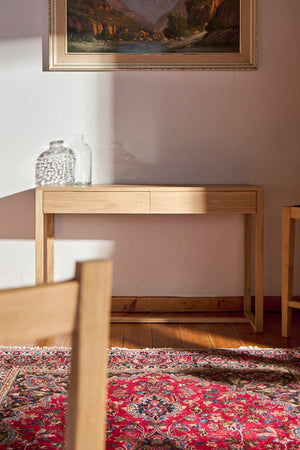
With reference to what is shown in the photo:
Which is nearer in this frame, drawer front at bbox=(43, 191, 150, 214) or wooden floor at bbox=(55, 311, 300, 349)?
wooden floor at bbox=(55, 311, 300, 349)

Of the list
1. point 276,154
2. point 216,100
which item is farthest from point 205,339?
point 216,100

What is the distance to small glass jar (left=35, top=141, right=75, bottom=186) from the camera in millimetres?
2850

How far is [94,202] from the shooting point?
252 cm

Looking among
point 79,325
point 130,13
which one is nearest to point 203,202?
point 130,13

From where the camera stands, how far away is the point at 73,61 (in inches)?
113

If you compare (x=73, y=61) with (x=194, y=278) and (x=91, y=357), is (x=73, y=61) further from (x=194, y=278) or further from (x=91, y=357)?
(x=91, y=357)

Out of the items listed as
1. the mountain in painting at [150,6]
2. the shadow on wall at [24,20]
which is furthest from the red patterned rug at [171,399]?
the mountain in painting at [150,6]

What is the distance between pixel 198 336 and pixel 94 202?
2.79ft

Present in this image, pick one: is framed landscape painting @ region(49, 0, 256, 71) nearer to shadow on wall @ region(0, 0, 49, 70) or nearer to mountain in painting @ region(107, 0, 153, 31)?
mountain in painting @ region(107, 0, 153, 31)

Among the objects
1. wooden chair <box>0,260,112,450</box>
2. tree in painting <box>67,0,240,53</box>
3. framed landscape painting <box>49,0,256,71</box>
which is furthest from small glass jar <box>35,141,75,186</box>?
wooden chair <box>0,260,112,450</box>

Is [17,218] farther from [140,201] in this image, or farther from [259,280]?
[259,280]

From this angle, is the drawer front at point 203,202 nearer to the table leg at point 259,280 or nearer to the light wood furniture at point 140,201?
the light wood furniture at point 140,201

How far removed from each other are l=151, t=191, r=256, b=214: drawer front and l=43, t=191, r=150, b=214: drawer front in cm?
8

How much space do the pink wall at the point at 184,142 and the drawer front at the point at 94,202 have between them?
0.44m
